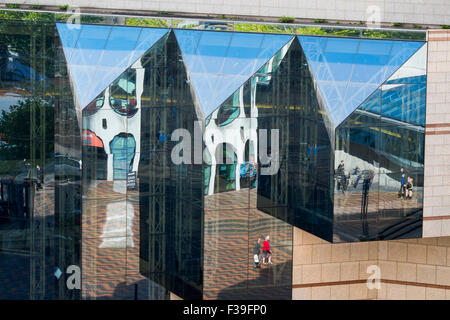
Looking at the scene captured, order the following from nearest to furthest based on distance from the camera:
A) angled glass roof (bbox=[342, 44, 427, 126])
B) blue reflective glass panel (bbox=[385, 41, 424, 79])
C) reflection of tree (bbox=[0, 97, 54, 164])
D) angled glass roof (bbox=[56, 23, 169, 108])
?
reflection of tree (bbox=[0, 97, 54, 164])
angled glass roof (bbox=[56, 23, 169, 108])
angled glass roof (bbox=[342, 44, 427, 126])
blue reflective glass panel (bbox=[385, 41, 424, 79])

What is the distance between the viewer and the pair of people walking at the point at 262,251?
21188mm

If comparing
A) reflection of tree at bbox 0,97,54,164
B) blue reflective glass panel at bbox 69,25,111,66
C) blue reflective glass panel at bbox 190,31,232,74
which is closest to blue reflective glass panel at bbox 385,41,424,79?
blue reflective glass panel at bbox 190,31,232,74

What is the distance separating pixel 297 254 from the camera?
73.6ft

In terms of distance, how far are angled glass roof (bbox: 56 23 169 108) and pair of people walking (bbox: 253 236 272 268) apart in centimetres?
766

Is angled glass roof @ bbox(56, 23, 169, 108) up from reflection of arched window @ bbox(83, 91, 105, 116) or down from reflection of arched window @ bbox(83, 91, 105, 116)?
up

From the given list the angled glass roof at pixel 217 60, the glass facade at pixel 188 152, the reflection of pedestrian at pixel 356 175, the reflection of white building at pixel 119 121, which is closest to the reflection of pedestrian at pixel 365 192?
the glass facade at pixel 188 152

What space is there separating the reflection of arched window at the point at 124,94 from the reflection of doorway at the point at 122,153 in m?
0.84

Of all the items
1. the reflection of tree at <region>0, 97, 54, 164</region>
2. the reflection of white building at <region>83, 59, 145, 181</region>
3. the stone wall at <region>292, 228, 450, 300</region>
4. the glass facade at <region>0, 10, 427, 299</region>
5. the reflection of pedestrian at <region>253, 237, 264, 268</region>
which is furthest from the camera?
the stone wall at <region>292, 228, 450, 300</region>

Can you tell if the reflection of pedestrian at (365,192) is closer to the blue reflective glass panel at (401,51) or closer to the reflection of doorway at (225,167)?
the blue reflective glass panel at (401,51)

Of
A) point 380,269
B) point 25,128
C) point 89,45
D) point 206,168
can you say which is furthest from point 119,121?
point 380,269

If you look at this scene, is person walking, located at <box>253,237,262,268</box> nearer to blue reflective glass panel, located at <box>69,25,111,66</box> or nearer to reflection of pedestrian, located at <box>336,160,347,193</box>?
reflection of pedestrian, located at <box>336,160,347,193</box>

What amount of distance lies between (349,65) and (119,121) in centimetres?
812

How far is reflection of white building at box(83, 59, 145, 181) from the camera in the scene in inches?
773

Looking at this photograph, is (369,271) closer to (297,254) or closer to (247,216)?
(297,254)
